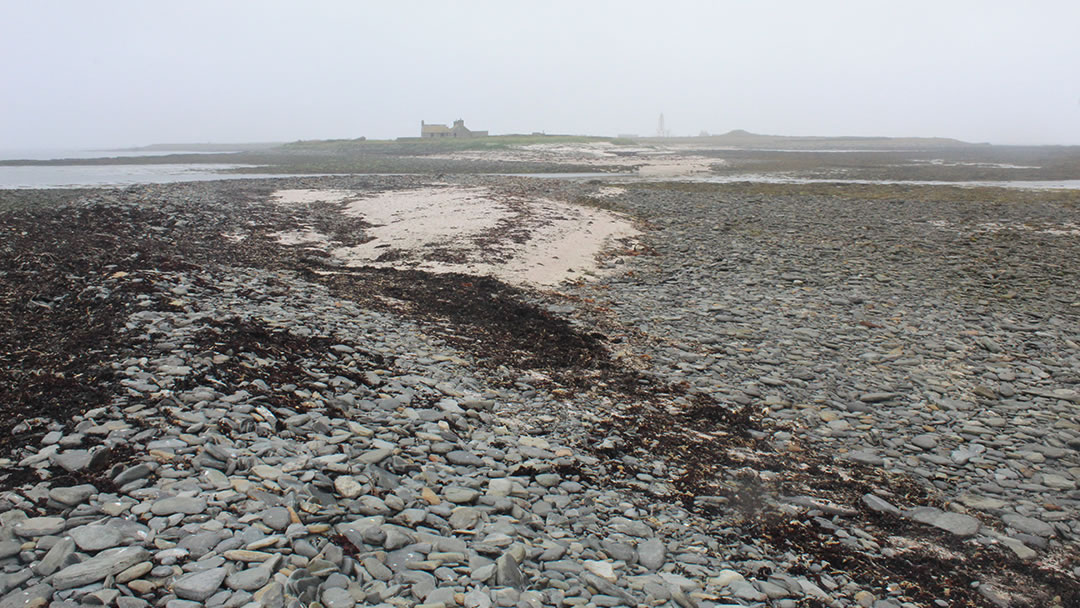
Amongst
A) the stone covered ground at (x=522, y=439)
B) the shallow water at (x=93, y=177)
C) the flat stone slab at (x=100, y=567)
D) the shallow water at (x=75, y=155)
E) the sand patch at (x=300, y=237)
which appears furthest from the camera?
the shallow water at (x=75, y=155)

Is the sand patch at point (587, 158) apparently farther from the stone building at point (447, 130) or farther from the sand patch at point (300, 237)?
the sand patch at point (300, 237)

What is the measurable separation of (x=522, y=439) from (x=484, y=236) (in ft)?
43.6

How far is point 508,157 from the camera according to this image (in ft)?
247

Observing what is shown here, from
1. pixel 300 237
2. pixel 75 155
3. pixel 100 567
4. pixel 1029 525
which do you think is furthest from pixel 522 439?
pixel 75 155

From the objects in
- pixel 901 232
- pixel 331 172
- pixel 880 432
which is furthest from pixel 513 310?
pixel 331 172

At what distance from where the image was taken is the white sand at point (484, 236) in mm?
17219

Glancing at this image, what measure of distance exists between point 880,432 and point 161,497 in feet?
27.4

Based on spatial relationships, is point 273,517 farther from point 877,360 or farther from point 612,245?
point 612,245

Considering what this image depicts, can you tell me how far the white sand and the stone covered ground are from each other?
1.68 metres

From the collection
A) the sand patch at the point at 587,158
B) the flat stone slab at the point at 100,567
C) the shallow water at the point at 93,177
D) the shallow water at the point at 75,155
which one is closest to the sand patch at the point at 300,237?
the flat stone slab at the point at 100,567

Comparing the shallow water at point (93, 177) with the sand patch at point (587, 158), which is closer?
the shallow water at point (93, 177)

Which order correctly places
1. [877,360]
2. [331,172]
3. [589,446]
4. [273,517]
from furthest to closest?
[331,172]
[877,360]
[589,446]
[273,517]

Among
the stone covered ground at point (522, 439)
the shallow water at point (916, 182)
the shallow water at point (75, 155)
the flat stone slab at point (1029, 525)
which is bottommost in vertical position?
the flat stone slab at point (1029, 525)

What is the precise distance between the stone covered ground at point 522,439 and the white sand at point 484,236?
1684mm
